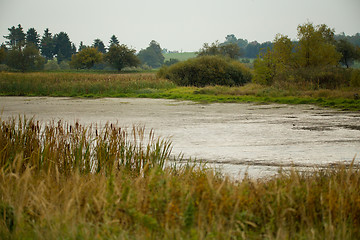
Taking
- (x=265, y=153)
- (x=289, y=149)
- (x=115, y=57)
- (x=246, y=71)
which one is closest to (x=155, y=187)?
(x=265, y=153)

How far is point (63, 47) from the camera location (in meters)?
122

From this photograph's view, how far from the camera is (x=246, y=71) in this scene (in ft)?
140

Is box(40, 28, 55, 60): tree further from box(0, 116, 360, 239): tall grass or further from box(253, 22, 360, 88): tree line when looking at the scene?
box(0, 116, 360, 239): tall grass

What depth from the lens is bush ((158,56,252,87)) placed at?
40.2 meters

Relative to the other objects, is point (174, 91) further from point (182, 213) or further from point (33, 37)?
point (33, 37)

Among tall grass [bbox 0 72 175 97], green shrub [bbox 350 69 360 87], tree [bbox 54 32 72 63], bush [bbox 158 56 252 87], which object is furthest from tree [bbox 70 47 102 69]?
green shrub [bbox 350 69 360 87]

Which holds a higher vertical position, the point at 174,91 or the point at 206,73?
the point at 206,73

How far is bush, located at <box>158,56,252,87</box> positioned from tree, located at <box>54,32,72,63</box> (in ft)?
283

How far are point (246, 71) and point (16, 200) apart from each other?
40.1 m

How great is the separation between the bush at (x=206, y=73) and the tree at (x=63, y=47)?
283 ft

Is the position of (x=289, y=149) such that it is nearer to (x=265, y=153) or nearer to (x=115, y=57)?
(x=265, y=153)

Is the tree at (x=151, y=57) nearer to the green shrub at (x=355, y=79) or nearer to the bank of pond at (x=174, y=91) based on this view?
the bank of pond at (x=174, y=91)

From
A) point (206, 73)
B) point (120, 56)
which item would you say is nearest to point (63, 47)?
point (120, 56)

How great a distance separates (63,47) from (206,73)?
91.8m
